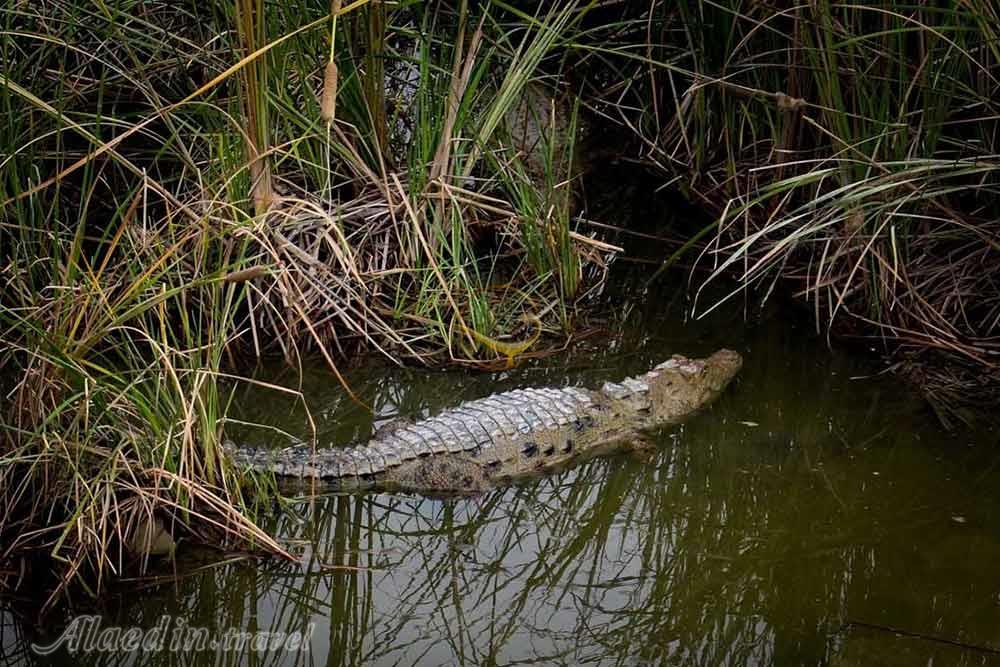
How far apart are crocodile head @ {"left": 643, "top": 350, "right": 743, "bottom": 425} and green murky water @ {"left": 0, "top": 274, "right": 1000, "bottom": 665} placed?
7 centimetres

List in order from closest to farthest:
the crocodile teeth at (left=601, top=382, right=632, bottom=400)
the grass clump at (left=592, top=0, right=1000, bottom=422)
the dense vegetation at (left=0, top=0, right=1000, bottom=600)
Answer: the dense vegetation at (left=0, top=0, right=1000, bottom=600), the grass clump at (left=592, top=0, right=1000, bottom=422), the crocodile teeth at (left=601, top=382, right=632, bottom=400)

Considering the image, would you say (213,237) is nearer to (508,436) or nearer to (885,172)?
(508,436)

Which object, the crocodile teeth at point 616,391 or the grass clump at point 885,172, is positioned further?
the crocodile teeth at point 616,391

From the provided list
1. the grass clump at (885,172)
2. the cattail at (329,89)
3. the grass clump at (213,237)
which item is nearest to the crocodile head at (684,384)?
the grass clump at (885,172)

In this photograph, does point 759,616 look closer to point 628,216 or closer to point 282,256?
point 282,256

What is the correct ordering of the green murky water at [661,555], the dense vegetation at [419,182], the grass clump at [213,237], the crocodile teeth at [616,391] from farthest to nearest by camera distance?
the crocodile teeth at [616,391]
the dense vegetation at [419,182]
the grass clump at [213,237]
the green murky water at [661,555]

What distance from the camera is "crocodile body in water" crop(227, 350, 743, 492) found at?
11.7ft

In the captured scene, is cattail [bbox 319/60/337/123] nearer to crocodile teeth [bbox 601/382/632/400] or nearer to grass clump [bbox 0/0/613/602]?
grass clump [bbox 0/0/613/602]

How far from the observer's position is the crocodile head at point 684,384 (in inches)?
165

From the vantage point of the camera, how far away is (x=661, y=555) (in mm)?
3330

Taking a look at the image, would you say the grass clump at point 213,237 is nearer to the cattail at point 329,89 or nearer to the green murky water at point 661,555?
the cattail at point 329,89

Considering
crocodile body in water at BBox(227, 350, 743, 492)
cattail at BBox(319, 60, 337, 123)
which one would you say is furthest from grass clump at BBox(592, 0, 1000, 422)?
cattail at BBox(319, 60, 337, 123)

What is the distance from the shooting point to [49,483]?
3.04 m

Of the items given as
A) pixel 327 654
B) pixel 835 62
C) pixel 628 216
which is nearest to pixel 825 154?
pixel 835 62
